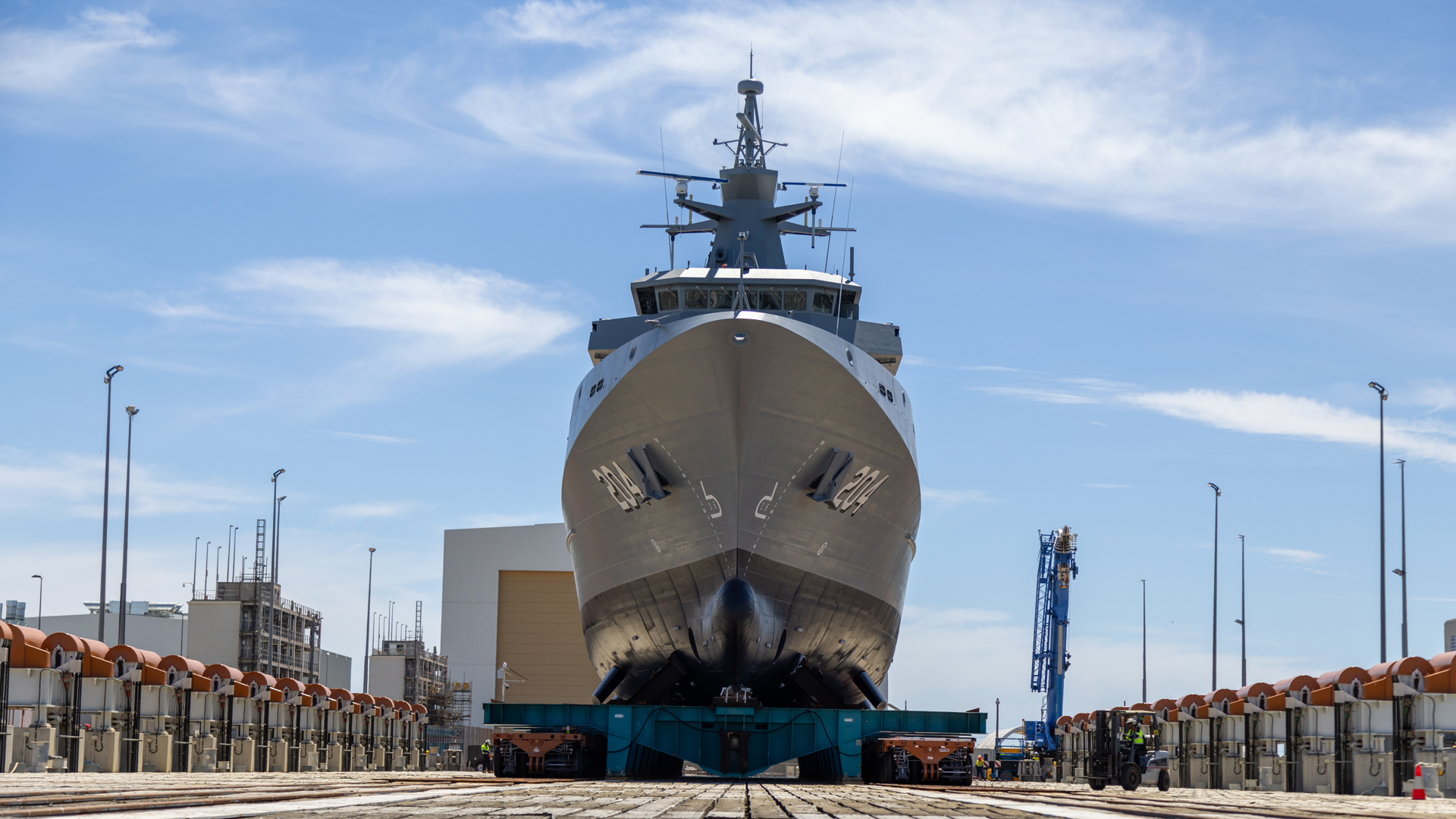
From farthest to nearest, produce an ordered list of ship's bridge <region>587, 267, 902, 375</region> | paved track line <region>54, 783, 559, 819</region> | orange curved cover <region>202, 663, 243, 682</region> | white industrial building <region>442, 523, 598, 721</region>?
1. white industrial building <region>442, 523, 598, 721</region>
2. ship's bridge <region>587, 267, 902, 375</region>
3. orange curved cover <region>202, 663, 243, 682</region>
4. paved track line <region>54, 783, 559, 819</region>

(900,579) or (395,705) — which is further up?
(900,579)

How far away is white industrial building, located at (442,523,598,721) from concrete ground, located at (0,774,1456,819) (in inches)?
1500

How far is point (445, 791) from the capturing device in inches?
508

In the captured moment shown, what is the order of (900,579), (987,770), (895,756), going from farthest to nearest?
1. (987,770)
2. (900,579)
3. (895,756)

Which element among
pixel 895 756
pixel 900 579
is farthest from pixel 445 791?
pixel 900 579

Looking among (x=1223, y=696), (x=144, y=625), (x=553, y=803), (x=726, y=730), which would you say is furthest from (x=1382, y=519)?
(x=144, y=625)

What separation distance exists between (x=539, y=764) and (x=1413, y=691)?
40.4 feet

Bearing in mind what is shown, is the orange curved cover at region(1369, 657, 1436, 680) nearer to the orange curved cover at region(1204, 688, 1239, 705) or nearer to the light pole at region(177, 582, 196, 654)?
the orange curved cover at region(1204, 688, 1239, 705)

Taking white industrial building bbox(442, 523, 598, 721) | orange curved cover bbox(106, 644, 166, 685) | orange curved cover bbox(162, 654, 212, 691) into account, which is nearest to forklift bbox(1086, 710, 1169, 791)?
orange curved cover bbox(162, 654, 212, 691)

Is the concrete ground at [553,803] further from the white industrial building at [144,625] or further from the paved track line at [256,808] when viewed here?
the white industrial building at [144,625]

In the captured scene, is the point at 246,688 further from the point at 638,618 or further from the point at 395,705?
the point at 395,705

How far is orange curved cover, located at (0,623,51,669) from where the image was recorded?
60.6ft

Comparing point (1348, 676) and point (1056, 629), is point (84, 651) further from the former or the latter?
point (1056, 629)

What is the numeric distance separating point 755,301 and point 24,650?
14954 mm
